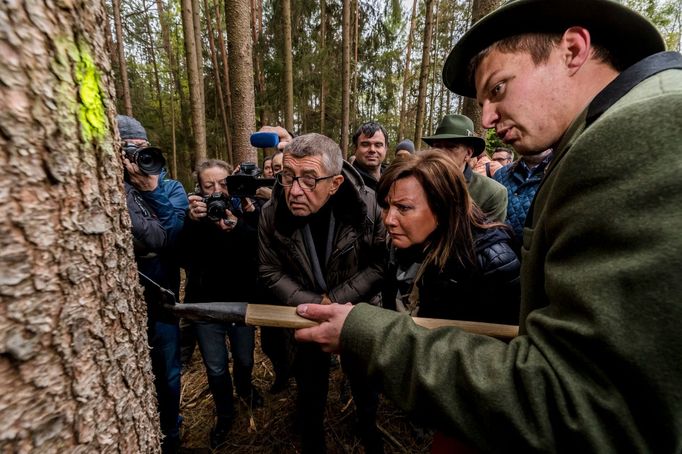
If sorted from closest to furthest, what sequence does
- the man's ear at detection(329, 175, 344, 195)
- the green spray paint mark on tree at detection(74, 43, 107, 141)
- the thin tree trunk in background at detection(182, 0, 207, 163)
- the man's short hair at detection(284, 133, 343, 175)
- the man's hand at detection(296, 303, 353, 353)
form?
the green spray paint mark on tree at detection(74, 43, 107, 141), the man's hand at detection(296, 303, 353, 353), the man's short hair at detection(284, 133, 343, 175), the man's ear at detection(329, 175, 344, 195), the thin tree trunk in background at detection(182, 0, 207, 163)

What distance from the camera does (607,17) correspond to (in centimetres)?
104

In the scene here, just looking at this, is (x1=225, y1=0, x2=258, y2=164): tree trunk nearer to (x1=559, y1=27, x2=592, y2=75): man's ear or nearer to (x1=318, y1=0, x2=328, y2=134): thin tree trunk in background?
(x1=559, y1=27, x2=592, y2=75): man's ear

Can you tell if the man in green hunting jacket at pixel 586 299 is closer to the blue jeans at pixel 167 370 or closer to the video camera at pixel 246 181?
the video camera at pixel 246 181

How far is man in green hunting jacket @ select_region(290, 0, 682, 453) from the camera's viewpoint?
23.0 inches

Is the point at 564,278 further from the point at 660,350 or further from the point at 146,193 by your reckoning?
the point at 146,193

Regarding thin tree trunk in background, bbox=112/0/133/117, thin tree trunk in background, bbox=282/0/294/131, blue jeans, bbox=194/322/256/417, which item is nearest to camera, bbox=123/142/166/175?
blue jeans, bbox=194/322/256/417

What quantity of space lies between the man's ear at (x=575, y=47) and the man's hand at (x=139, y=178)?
2.63 m

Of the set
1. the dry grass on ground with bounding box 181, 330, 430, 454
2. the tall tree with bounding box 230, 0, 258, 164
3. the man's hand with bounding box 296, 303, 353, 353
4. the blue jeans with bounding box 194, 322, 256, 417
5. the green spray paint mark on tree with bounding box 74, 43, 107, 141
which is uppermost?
the tall tree with bounding box 230, 0, 258, 164

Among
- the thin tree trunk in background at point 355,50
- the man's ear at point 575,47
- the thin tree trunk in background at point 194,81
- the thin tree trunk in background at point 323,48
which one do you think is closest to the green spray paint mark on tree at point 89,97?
the man's ear at point 575,47

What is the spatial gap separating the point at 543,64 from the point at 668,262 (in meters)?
0.83

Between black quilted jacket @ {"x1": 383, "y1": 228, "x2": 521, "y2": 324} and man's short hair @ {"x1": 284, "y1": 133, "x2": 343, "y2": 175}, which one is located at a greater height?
man's short hair @ {"x1": 284, "y1": 133, "x2": 343, "y2": 175}

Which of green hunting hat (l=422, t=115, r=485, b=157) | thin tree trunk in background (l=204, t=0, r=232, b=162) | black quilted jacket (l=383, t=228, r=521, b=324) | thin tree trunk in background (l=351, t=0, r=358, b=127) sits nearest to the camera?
black quilted jacket (l=383, t=228, r=521, b=324)

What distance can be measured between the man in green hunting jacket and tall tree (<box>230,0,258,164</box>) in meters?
5.03

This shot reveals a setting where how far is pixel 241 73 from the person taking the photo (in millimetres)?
5262
